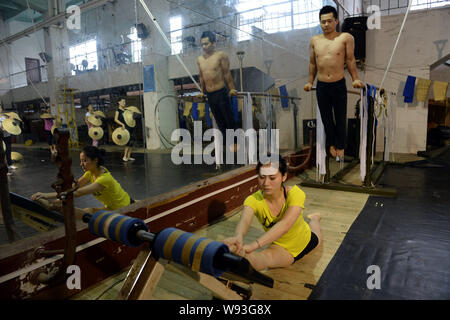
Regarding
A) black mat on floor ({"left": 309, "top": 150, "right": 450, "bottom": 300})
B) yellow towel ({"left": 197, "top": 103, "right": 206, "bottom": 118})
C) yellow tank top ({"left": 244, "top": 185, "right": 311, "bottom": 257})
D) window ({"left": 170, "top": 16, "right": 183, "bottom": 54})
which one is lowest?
black mat on floor ({"left": 309, "top": 150, "right": 450, "bottom": 300})

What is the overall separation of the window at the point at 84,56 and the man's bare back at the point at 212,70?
1.58 metres

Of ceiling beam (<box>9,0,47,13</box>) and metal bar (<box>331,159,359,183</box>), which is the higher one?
ceiling beam (<box>9,0,47,13</box>)

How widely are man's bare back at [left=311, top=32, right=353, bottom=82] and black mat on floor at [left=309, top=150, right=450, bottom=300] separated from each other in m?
1.55

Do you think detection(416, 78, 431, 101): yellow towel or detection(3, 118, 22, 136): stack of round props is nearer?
detection(3, 118, 22, 136): stack of round props

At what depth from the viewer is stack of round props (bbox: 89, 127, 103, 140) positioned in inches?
77.6

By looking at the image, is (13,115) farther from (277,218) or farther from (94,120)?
(277,218)

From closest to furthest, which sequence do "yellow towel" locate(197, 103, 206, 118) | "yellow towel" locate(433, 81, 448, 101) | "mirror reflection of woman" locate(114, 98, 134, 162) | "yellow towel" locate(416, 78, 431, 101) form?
1. "mirror reflection of woman" locate(114, 98, 134, 162)
2. "yellow towel" locate(197, 103, 206, 118)
3. "yellow towel" locate(433, 81, 448, 101)
4. "yellow towel" locate(416, 78, 431, 101)

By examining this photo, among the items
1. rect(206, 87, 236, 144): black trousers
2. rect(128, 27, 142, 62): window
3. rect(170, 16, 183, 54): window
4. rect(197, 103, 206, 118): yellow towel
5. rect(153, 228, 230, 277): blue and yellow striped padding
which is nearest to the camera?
rect(153, 228, 230, 277): blue and yellow striped padding

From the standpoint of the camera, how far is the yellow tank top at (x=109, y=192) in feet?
7.23

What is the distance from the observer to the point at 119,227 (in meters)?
1.35

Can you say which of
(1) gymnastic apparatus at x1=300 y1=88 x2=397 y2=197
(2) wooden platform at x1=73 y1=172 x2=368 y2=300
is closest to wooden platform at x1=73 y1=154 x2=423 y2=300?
(2) wooden platform at x1=73 y1=172 x2=368 y2=300

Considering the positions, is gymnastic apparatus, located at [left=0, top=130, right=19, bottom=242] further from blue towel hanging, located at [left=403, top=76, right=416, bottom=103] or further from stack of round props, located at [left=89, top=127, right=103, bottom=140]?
blue towel hanging, located at [left=403, top=76, right=416, bottom=103]
